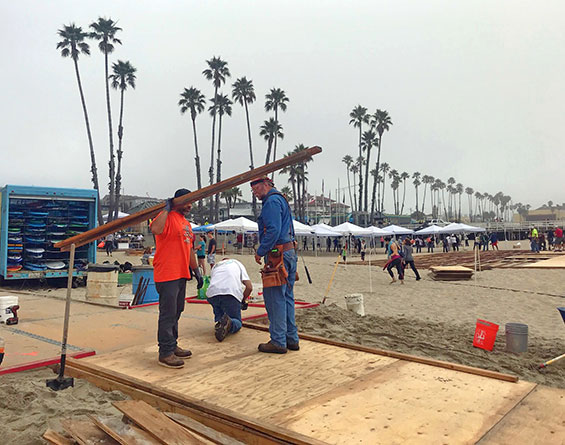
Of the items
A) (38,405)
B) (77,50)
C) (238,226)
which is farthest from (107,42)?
(38,405)

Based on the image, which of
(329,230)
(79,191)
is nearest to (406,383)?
(79,191)

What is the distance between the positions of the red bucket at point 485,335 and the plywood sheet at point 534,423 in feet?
8.43

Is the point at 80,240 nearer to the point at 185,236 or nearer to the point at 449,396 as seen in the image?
the point at 185,236

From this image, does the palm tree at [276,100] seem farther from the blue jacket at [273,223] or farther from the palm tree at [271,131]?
the blue jacket at [273,223]

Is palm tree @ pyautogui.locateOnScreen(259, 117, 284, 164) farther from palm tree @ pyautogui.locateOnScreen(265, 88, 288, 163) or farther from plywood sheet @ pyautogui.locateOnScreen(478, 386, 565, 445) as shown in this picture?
plywood sheet @ pyautogui.locateOnScreen(478, 386, 565, 445)

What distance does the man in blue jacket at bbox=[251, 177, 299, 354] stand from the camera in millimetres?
4531

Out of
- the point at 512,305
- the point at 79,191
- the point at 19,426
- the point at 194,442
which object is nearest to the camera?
the point at 194,442

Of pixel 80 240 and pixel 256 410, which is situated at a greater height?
pixel 80 240

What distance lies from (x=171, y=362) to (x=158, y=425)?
56.7 inches

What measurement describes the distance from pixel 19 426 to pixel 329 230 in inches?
1055

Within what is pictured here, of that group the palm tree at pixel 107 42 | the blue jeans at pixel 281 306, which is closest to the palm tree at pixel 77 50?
the palm tree at pixel 107 42

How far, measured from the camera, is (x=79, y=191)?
1259cm

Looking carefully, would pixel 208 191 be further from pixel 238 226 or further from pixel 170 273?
pixel 238 226

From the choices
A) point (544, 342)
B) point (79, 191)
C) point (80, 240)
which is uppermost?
point (79, 191)
